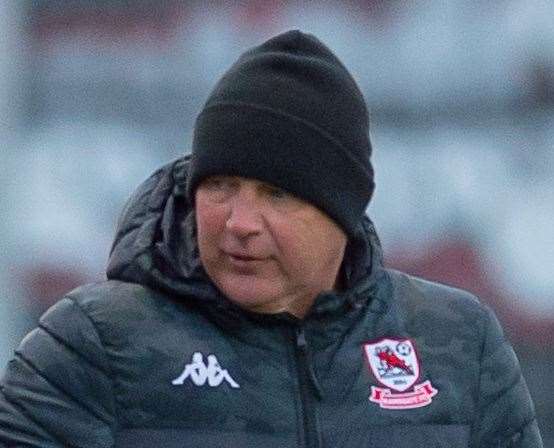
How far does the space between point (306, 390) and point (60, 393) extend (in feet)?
1.17

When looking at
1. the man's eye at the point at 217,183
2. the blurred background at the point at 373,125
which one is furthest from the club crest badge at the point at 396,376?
the blurred background at the point at 373,125

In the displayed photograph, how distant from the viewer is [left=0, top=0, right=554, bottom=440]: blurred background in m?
7.25

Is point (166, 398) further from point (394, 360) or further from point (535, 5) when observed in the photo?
point (535, 5)

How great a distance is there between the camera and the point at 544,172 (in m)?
7.26

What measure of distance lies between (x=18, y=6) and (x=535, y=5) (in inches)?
71.0

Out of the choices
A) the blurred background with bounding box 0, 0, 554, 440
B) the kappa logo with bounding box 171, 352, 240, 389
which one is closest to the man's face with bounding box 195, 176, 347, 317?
the kappa logo with bounding box 171, 352, 240, 389

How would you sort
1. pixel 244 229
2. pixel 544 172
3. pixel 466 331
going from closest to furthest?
pixel 244 229
pixel 466 331
pixel 544 172

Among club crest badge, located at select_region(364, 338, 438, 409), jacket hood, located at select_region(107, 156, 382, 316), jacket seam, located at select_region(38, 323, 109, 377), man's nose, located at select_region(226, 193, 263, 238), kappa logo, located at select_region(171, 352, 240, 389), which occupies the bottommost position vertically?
club crest badge, located at select_region(364, 338, 438, 409)

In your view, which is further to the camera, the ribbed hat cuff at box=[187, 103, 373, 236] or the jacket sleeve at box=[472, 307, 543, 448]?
the jacket sleeve at box=[472, 307, 543, 448]

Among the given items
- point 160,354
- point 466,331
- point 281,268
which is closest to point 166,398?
point 160,354

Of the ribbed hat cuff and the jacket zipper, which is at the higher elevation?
Result: the ribbed hat cuff

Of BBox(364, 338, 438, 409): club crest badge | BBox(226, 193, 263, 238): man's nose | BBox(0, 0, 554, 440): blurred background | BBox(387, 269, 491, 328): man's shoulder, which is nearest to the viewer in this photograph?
BBox(226, 193, 263, 238): man's nose

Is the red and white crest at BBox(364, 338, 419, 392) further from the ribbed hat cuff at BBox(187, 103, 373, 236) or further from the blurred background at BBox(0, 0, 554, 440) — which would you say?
the blurred background at BBox(0, 0, 554, 440)

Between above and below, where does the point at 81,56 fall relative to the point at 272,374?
below
